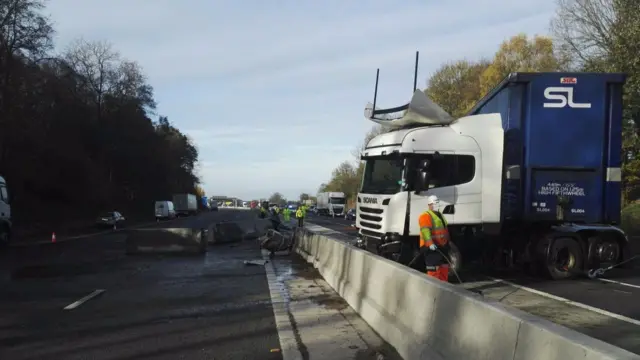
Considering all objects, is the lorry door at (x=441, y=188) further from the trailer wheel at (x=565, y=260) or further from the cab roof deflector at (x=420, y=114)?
the trailer wheel at (x=565, y=260)

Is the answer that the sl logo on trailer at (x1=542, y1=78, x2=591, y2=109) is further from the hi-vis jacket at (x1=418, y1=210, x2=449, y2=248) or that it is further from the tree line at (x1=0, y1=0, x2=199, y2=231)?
the tree line at (x1=0, y1=0, x2=199, y2=231)

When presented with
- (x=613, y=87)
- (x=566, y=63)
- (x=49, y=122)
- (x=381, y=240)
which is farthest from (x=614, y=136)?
(x=49, y=122)

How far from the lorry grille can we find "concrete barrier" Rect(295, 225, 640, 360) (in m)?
2.73

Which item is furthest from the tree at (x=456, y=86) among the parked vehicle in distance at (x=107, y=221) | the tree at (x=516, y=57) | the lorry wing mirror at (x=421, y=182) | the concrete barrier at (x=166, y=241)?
the lorry wing mirror at (x=421, y=182)

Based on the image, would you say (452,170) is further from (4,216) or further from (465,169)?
(4,216)

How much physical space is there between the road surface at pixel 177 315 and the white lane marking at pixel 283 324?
0.01 m

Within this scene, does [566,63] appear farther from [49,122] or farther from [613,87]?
[49,122]

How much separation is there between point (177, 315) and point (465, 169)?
22.4 ft

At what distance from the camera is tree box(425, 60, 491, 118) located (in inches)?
2063

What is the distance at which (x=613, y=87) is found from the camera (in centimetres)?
1260

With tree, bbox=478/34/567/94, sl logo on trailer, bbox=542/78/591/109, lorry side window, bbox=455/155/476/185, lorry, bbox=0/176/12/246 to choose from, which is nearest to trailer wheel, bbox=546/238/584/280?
lorry side window, bbox=455/155/476/185

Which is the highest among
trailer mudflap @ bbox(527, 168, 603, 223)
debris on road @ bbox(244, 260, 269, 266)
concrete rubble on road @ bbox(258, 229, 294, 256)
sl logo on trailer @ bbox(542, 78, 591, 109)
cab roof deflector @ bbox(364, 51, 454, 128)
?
sl logo on trailer @ bbox(542, 78, 591, 109)

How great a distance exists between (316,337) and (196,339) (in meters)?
1.50

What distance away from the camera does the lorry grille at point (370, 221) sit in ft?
41.5
